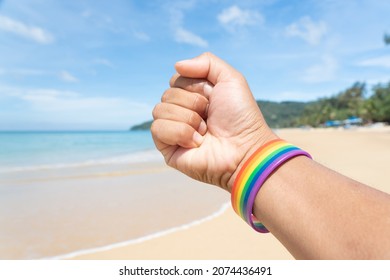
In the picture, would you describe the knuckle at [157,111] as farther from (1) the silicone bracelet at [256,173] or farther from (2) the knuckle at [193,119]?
(1) the silicone bracelet at [256,173]

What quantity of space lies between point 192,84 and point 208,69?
117mm

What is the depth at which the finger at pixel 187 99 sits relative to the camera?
1.68m

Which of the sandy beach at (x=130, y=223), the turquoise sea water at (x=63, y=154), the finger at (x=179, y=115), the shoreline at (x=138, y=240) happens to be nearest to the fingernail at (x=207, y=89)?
the finger at (x=179, y=115)

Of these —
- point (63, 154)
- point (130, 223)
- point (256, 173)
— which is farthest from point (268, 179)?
point (63, 154)

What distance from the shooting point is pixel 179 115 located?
5.48 feet

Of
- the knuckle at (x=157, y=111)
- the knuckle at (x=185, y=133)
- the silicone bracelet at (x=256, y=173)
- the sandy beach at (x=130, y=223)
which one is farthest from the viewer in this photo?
the sandy beach at (x=130, y=223)

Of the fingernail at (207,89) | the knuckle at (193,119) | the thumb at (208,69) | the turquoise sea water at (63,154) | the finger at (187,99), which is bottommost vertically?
the turquoise sea water at (63,154)

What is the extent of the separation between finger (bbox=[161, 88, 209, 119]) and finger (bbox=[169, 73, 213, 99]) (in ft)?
0.12

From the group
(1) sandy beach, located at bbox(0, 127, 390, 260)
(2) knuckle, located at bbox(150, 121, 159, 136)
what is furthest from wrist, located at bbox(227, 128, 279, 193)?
(1) sandy beach, located at bbox(0, 127, 390, 260)

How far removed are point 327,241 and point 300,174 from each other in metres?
0.31

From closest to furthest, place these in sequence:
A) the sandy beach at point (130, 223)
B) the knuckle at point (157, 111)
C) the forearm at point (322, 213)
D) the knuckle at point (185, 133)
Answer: the forearm at point (322, 213) → the knuckle at point (185, 133) → the knuckle at point (157, 111) → the sandy beach at point (130, 223)

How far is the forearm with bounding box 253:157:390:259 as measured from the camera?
1039 mm

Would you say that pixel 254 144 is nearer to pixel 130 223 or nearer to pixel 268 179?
pixel 268 179
